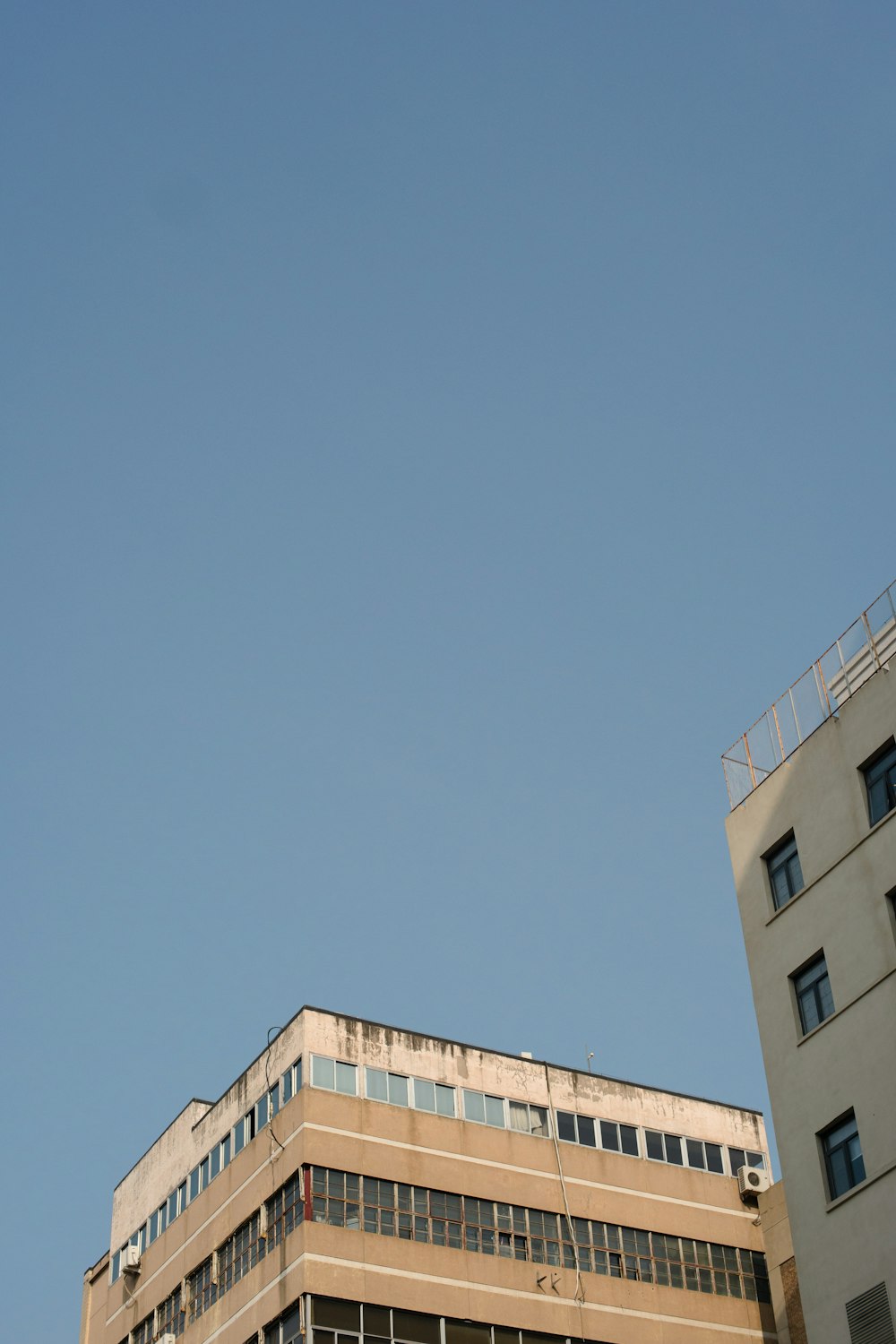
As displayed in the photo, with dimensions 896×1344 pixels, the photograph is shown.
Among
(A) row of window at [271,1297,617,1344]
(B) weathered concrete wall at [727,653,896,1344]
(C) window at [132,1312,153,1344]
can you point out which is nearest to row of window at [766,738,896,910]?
(B) weathered concrete wall at [727,653,896,1344]

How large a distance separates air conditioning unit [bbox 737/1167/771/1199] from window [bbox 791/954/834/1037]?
2097 centimetres

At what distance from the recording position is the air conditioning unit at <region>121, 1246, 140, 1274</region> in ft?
187

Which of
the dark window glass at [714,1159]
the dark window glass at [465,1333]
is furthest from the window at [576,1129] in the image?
the dark window glass at [465,1333]

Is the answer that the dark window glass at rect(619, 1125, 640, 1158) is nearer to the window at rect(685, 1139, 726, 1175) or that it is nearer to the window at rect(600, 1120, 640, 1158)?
the window at rect(600, 1120, 640, 1158)

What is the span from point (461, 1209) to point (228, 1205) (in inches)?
275

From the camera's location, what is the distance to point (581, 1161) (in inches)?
2127

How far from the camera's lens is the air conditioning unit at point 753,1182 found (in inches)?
2194

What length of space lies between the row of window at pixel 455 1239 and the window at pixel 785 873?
55.7 feet

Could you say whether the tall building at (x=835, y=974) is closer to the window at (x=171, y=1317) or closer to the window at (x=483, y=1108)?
the window at (x=483, y=1108)

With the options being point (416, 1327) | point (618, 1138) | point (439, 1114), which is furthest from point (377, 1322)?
point (618, 1138)

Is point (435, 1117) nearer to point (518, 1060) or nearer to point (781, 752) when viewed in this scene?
point (518, 1060)

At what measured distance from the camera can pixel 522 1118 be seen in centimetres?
5400

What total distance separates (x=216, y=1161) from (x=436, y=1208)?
778 centimetres

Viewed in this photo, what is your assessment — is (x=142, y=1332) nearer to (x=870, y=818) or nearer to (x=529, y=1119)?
(x=529, y=1119)
